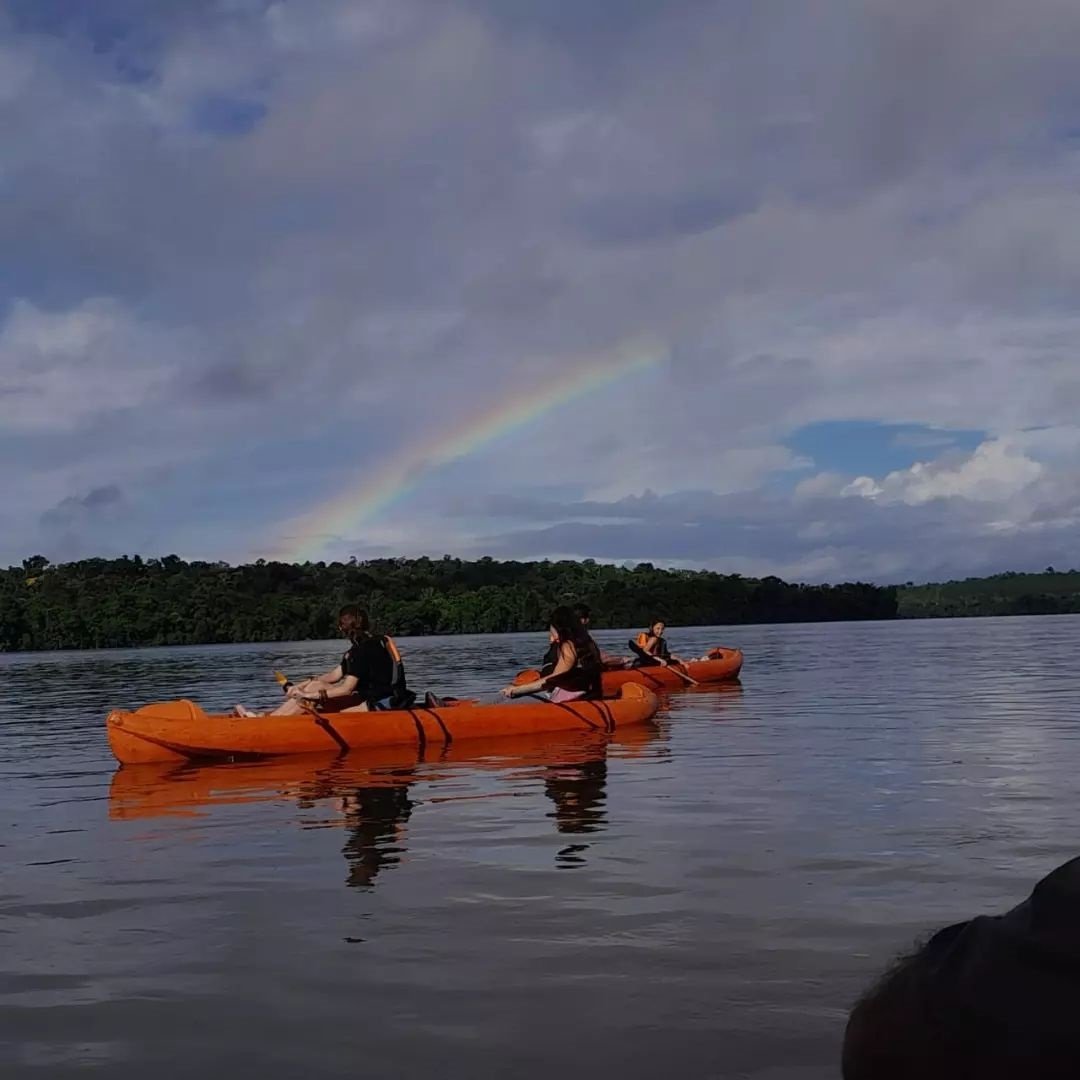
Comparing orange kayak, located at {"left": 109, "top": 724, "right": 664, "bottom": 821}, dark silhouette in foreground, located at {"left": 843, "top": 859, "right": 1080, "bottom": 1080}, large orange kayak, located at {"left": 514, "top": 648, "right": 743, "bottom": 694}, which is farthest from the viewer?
large orange kayak, located at {"left": 514, "top": 648, "right": 743, "bottom": 694}

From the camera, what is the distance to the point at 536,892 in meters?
6.84

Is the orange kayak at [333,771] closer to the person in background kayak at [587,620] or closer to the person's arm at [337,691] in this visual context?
the person's arm at [337,691]

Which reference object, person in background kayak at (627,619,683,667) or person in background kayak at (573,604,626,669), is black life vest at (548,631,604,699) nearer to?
person in background kayak at (573,604,626,669)

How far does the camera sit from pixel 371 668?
15.5 m

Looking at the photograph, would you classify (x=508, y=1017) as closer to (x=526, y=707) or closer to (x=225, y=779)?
(x=225, y=779)

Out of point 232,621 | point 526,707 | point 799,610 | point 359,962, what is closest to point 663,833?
point 359,962

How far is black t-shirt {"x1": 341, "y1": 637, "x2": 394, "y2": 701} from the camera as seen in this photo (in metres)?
15.3

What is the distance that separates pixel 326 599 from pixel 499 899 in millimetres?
112327

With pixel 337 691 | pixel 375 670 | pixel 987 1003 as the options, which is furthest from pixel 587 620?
pixel 987 1003

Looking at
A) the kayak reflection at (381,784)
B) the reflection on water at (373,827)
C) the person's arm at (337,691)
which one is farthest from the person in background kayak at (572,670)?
the reflection on water at (373,827)

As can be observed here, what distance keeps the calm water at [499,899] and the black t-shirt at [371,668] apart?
1.46 metres

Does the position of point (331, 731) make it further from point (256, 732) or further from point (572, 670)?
point (572, 670)

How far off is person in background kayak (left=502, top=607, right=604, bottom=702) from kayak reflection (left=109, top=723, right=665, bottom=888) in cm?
91

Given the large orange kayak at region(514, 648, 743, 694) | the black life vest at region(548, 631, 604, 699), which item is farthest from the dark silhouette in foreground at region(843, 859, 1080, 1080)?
the large orange kayak at region(514, 648, 743, 694)
